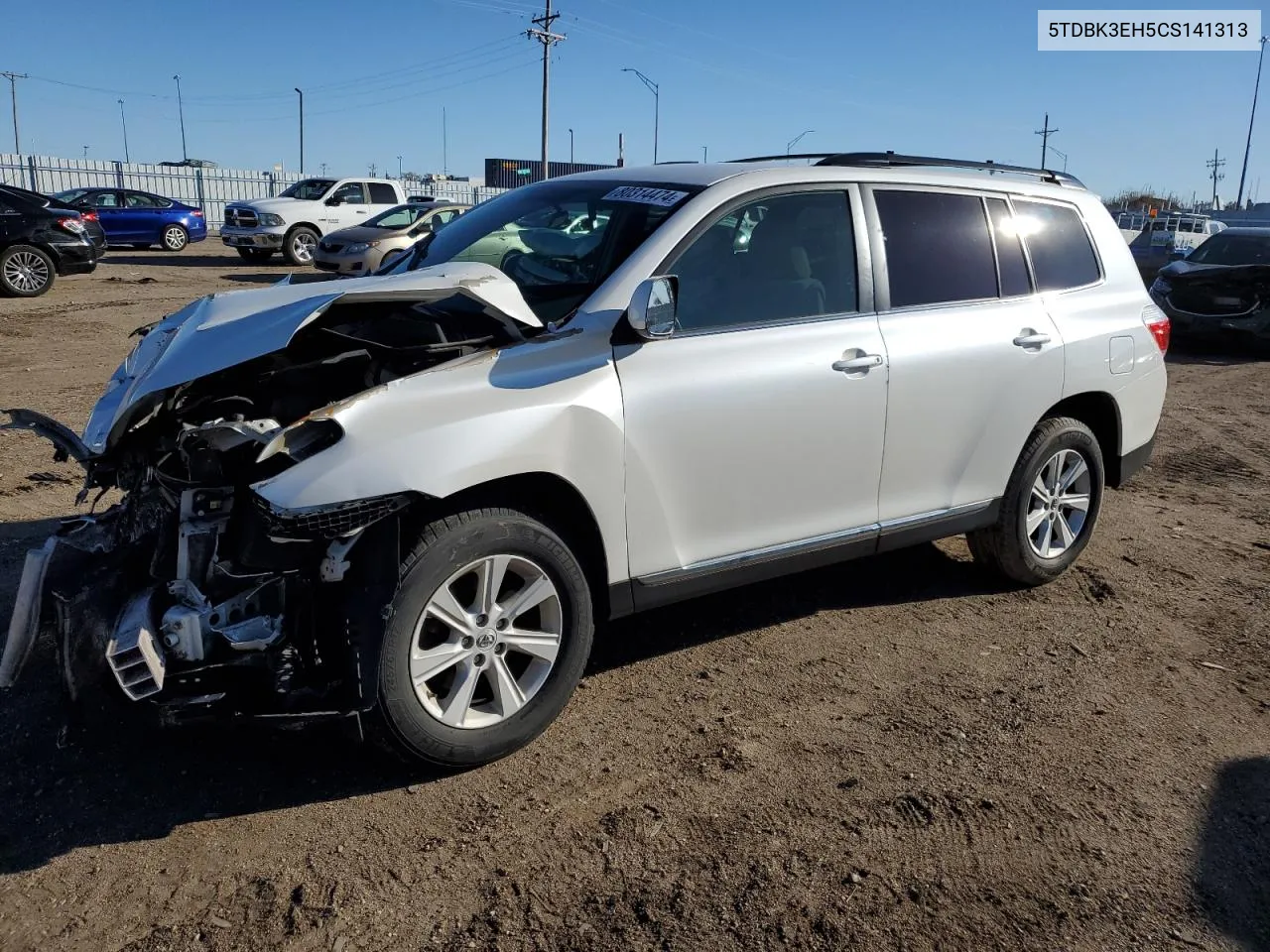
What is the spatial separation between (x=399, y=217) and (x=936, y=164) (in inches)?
628

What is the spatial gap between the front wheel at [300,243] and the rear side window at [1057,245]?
19.5 m

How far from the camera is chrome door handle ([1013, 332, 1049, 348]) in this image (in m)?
4.65

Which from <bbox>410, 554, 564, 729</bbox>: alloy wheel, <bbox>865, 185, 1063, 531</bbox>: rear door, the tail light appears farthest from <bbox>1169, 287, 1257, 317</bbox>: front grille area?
<bbox>410, 554, 564, 729</bbox>: alloy wheel

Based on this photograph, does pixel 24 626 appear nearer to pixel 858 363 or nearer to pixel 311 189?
pixel 858 363

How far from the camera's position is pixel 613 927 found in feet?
8.87

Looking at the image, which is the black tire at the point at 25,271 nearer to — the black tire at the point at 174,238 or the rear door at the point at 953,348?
the black tire at the point at 174,238

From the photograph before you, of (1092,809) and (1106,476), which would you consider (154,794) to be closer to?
(1092,809)

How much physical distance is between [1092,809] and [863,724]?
0.81 meters

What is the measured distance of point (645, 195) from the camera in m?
4.06

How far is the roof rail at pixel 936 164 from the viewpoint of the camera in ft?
14.5

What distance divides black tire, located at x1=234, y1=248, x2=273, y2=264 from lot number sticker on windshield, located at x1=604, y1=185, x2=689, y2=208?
19.9 m

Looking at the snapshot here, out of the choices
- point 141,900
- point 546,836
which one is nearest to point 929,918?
point 546,836

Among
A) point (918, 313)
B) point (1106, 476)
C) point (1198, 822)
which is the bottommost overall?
point (1198, 822)

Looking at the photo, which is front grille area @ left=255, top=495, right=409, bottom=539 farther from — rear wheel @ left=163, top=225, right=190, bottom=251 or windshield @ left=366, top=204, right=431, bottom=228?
rear wheel @ left=163, top=225, right=190, bottom=251
